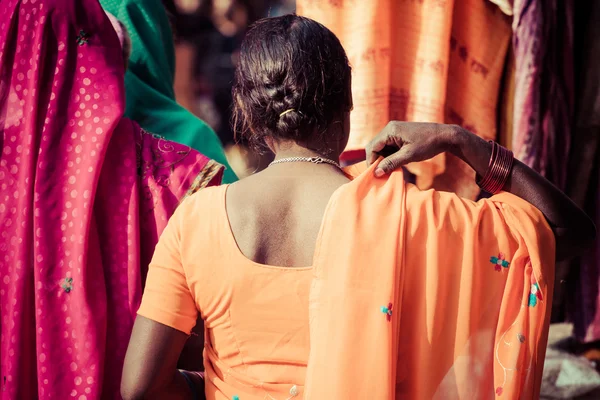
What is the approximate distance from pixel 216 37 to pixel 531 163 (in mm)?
1487

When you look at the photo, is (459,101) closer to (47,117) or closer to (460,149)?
(460,149)

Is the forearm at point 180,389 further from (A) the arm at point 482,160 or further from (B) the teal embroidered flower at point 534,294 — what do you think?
(B) the teal embroidered flower at point 534,294

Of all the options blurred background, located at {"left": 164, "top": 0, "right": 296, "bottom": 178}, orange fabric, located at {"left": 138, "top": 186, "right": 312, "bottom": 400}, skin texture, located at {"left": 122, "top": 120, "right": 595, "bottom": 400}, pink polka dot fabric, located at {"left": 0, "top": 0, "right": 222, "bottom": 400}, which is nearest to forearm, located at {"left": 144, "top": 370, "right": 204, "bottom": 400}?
skin texture, located at {"left": 122, "top": 120, "right": 595, "bottom": 400}

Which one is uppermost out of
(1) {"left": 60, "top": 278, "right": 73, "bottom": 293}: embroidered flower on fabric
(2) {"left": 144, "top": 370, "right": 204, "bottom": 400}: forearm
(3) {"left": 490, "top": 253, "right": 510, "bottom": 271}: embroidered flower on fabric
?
(3) {"left": 490, "top": 253, "right": 510, "bottom": 271}: embroidered flower on fabric

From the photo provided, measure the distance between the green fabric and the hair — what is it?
0.93 meters

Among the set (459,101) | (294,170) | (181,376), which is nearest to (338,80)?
(294,170)

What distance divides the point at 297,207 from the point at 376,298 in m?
0.22

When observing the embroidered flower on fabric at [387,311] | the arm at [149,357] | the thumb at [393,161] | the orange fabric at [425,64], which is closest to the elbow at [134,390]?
the arm at [149,357]

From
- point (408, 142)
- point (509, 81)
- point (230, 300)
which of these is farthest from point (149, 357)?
point (509, 81)

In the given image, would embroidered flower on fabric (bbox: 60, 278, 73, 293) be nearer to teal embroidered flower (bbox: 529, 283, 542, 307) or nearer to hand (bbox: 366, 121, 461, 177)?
hand (bbox: 366, 121, 461, 177)

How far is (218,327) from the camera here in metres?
1.26

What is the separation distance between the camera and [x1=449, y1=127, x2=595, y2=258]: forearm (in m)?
1.31

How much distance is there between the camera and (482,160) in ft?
4.39

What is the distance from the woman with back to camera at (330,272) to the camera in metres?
1.15
